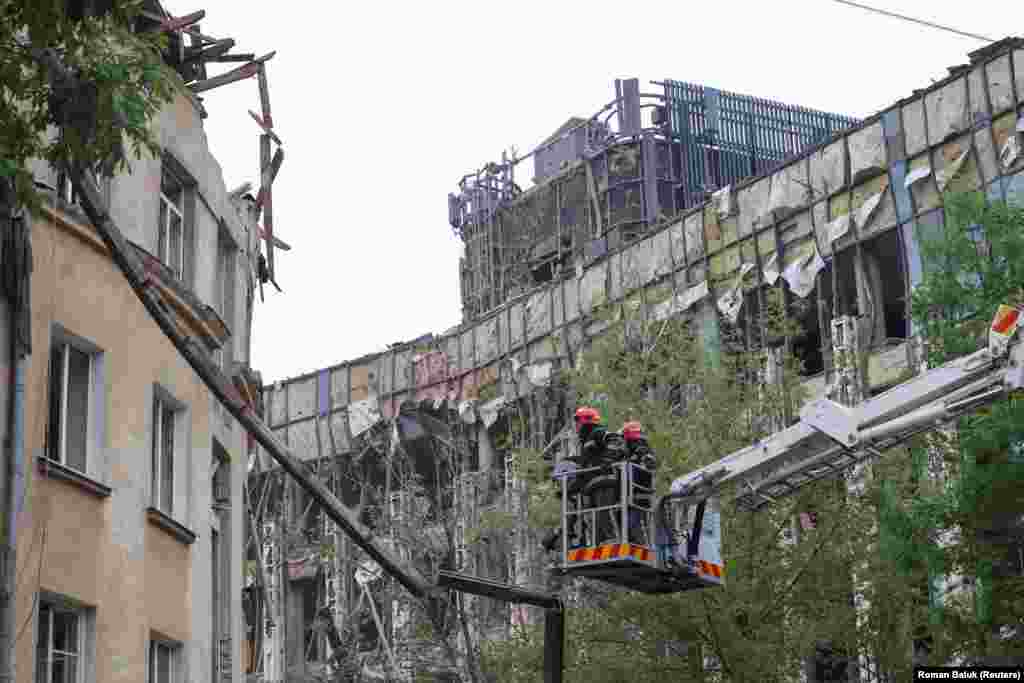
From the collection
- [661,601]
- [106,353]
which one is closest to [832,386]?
[661,601]

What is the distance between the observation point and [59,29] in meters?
12.6

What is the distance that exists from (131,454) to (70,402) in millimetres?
969

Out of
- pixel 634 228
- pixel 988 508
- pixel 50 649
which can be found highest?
pixel 634 228

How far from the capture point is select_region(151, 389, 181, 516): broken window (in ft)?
70.8

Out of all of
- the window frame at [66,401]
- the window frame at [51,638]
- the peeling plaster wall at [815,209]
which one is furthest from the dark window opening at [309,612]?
the window frame at [51,638]

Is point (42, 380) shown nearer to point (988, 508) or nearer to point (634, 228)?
point (988, 508)

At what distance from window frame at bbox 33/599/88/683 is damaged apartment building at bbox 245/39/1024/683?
31.3 ft

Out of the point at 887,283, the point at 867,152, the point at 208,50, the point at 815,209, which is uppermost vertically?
the point at 867,152

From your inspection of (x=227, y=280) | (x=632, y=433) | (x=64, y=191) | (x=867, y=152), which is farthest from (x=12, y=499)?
(x=867, y=152)

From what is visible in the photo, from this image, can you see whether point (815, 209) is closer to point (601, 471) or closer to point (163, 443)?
point (163, 443)

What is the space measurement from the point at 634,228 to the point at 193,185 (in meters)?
30.9

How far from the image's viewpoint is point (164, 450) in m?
22.2

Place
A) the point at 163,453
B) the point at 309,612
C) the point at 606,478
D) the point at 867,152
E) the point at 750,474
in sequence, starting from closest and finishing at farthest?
1. the point at 606,478
2. the point at 750,474
3. the point at 163,453
4. the point at 867,152
5. the point at 309,612

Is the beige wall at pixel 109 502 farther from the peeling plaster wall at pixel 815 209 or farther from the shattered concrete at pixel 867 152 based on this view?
the shattered concrete at pixel 867 152
